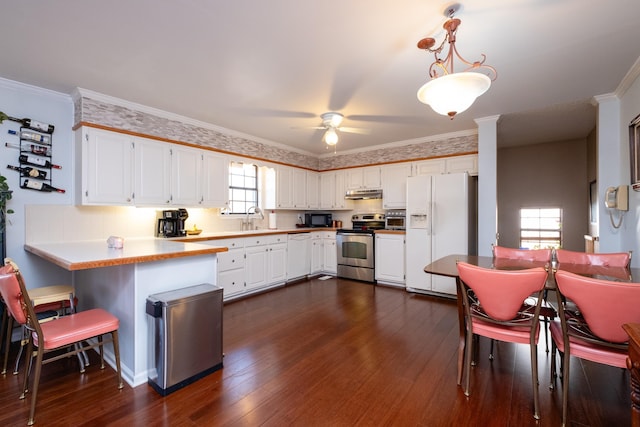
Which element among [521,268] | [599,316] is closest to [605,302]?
[599,316]

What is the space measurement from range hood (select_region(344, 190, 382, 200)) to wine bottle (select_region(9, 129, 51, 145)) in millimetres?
4396

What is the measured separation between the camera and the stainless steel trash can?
77.5 inches

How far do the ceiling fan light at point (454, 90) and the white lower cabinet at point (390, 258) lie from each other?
310 centimetres

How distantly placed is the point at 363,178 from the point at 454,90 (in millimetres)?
3859

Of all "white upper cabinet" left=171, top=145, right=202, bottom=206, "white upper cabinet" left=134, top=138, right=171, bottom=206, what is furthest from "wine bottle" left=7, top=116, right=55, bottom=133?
"white upper cabinet" left=171, top=145, right=202, bottom=206

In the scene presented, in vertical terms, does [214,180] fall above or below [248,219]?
above

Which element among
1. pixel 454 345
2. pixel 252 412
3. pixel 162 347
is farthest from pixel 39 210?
pixel 454 345

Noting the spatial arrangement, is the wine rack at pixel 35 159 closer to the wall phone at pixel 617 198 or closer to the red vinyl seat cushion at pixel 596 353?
the red vinyl seat cushion at pixel 596 353

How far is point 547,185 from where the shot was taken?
5.61 metres

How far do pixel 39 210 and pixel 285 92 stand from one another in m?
2.84

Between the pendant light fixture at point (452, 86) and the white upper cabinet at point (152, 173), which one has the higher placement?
the pendant light fixture at point (452, 86)

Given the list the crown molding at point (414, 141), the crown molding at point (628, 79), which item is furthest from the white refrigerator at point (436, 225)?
the crown molding at point (628, 79)

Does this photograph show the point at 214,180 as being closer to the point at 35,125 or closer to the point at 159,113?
the point at 159,113

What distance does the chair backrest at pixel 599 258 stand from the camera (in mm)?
2305
